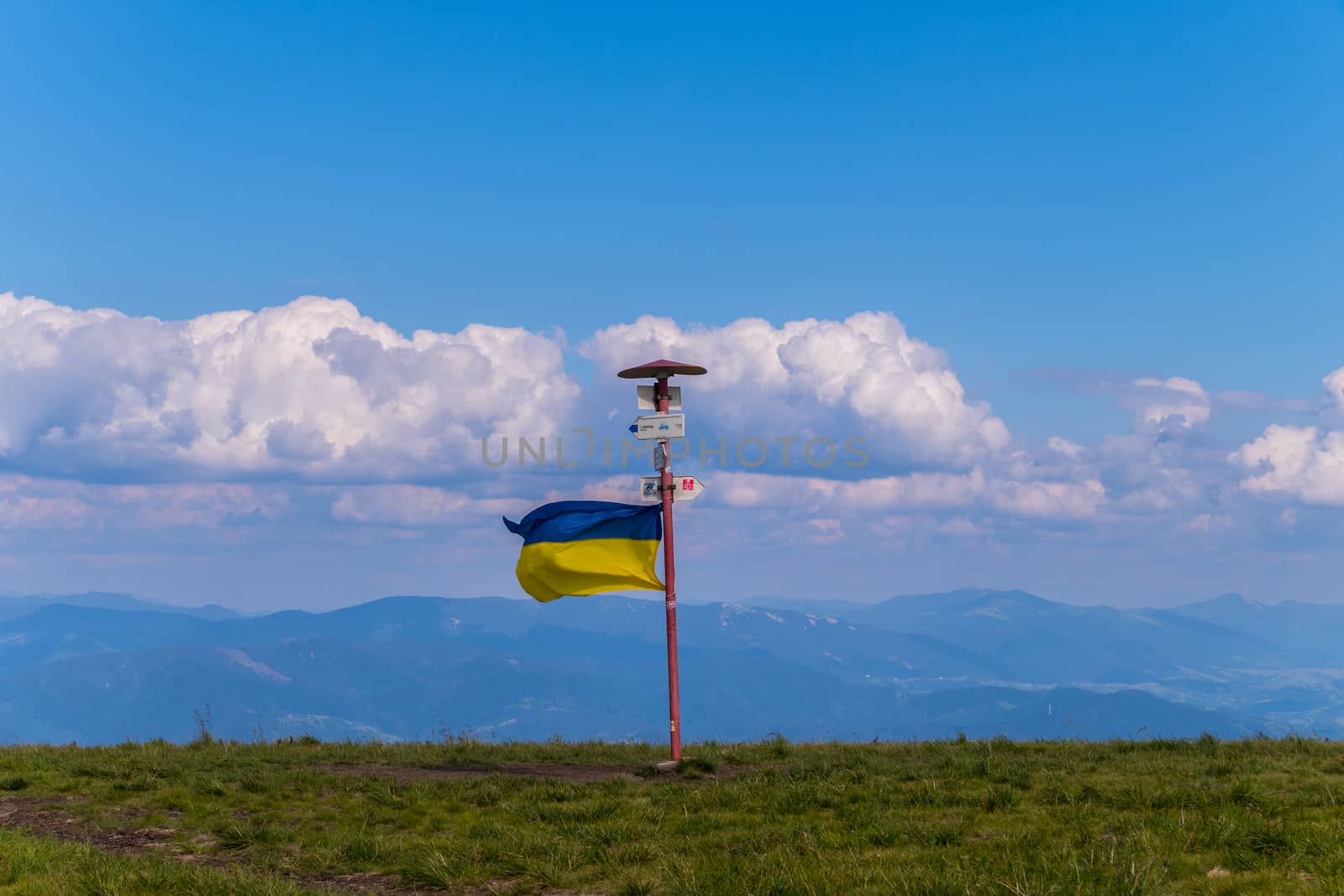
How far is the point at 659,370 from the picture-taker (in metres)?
18.9

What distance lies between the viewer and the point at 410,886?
453 inches

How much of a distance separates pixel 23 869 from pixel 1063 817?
35.8 feet

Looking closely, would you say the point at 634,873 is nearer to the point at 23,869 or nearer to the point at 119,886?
the point at 119,886

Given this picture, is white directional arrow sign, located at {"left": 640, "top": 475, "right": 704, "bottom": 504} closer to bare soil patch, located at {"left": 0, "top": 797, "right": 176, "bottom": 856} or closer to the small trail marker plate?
the small trail marker plate

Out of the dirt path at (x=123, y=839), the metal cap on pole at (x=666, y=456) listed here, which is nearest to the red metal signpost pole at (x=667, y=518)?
the metal cap on pole at (x=666, y=456)

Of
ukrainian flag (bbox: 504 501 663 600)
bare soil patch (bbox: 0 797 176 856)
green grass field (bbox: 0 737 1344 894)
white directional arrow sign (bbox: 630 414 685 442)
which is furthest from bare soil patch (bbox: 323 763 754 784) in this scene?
white directional arrow sign (bbox: 630 414 685 442)

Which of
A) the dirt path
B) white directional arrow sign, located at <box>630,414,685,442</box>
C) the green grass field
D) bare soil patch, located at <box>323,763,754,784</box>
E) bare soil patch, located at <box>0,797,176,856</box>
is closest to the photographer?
the green grass field

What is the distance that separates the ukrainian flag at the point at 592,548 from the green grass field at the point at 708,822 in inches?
123

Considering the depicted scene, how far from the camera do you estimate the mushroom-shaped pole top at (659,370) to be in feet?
61.8

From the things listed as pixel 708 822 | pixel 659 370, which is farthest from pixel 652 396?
pixel 708 822

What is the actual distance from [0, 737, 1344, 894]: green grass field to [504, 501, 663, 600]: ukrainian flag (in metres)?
3.13

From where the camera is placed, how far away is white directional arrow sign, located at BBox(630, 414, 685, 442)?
739 inches

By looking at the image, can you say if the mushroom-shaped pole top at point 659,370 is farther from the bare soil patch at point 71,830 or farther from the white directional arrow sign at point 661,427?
the bare soil patch at point 71,830

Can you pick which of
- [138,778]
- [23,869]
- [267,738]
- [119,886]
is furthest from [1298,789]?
[267,738]
